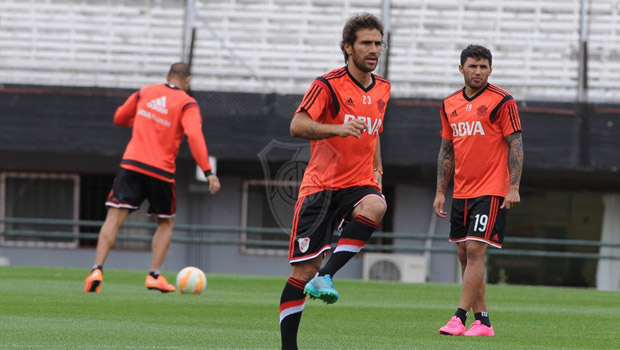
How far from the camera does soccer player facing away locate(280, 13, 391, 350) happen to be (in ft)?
21.7

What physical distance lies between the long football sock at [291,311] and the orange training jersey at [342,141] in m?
0.62

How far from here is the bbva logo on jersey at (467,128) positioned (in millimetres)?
8789

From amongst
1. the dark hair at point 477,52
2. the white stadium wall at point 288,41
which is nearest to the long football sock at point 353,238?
the dark hair at point 477,52

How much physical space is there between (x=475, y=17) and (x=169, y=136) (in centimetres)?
1209

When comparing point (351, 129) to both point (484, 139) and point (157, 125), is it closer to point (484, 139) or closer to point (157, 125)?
point (484, 139)

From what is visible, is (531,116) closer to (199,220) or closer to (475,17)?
(475,17)

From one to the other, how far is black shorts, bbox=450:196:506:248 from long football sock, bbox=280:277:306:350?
8.02ft

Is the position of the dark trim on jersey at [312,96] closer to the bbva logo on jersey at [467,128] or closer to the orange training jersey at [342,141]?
the orange training jersey at [342,141]

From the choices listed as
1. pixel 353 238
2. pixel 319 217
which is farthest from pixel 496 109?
pixel 319 217

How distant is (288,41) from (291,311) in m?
16.5

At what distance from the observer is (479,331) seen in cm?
862

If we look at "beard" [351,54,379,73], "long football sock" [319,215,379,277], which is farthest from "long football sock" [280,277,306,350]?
"beard" [351,54,379,73]

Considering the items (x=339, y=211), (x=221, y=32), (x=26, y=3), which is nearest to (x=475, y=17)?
(x=221, y=32)

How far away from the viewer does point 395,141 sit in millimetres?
21000
